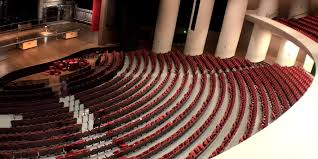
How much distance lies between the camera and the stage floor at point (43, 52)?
28.6 ft

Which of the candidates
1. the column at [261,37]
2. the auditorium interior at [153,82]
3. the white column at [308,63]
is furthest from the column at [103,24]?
the white column at [308,63]

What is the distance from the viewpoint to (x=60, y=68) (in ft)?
30.6

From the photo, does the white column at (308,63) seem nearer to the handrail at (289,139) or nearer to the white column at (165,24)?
the white column at (165,24)

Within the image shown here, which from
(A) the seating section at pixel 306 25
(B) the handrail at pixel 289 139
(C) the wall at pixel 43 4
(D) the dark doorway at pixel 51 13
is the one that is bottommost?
(D) the dark doorway at pixel 51 13

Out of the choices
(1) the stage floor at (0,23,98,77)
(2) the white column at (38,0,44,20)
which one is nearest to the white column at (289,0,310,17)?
(1) the stage floor at (0,23,98,77)

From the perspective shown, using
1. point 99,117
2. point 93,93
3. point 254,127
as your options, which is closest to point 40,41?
point 93,93

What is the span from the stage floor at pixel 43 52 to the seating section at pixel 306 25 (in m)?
5.23

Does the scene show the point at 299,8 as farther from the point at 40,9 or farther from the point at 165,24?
the point at 40,9

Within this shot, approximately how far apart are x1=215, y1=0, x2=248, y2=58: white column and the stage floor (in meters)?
3.49

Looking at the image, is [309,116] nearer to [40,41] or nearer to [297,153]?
[297,153]

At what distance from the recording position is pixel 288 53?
9.63 m

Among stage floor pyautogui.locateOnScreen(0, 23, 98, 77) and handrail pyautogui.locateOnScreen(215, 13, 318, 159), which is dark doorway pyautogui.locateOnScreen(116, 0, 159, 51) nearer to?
stage floor pyautogui.locateOnScreen(0, 23, 98, 77)

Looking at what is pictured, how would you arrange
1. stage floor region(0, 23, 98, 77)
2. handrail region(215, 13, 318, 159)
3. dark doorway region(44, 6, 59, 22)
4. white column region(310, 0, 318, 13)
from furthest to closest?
dark doorway region(44, 6, 59, 22)
white column region(310, 0, 318, 13)
stage floor region(0, 23, 98, 77)
handrail region(215, 13, 318, 159)

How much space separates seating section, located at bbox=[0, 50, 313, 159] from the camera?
5633 millimetres
